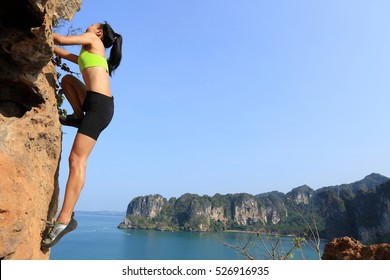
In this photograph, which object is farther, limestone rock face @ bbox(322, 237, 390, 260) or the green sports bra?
the green sports bra

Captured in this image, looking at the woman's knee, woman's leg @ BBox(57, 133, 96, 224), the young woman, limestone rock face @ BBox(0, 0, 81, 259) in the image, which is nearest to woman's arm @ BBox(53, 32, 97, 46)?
the young woman

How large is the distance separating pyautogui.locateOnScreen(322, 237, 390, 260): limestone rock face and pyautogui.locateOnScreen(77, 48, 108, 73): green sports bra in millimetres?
2165

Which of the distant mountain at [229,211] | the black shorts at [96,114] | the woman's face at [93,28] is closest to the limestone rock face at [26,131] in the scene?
the black shorts at [96,114]

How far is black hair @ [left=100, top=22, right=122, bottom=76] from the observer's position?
111 inches

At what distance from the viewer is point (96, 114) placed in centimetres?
248

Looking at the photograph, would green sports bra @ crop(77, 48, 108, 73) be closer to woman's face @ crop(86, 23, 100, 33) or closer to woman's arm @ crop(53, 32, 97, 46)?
woman's arm @ crop(53, 32, 97, 46)

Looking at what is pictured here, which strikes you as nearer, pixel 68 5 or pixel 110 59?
pixel 110 59

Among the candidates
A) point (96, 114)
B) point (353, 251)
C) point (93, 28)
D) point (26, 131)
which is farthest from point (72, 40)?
point (353, 251)

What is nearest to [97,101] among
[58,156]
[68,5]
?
[58,156]

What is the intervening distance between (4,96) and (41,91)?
25 centimetres

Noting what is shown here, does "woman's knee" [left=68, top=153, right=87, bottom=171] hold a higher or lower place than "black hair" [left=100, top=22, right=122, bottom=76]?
lower

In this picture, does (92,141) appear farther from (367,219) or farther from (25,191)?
(367,219)

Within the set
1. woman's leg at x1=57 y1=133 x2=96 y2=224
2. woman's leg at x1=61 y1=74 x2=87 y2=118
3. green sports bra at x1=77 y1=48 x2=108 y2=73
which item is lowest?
woman's leg at x1=57 y1=133 x2=96 y2=224
